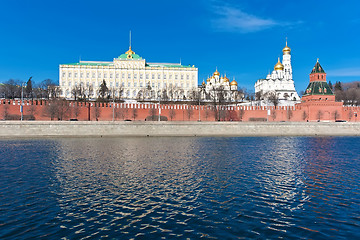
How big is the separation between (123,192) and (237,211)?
3.70 m

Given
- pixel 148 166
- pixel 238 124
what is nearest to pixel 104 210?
pixel 148 166

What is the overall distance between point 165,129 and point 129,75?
49400 mm

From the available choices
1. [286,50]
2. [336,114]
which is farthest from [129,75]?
[336,114]

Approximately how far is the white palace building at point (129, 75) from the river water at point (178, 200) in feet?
212

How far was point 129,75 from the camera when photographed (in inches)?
3098

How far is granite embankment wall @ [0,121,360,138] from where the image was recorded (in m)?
29.7

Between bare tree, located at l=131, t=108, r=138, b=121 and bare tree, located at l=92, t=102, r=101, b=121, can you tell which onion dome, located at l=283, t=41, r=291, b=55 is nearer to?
bare tree, located at l=131, t=108, r=138, b=121

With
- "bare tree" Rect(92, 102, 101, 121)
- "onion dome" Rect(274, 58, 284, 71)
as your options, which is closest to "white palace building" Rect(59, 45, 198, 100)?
"onion dome" Rect(274, 58, 284, 71)

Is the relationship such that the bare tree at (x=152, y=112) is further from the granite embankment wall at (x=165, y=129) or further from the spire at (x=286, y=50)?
the spire at (x=286, y=50)

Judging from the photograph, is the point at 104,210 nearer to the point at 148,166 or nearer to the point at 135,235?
the point at 135,235

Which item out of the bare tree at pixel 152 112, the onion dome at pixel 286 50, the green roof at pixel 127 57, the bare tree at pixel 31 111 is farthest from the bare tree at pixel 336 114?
the green roof at pixel 127 57

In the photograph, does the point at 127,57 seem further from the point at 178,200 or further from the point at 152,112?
the point at 178,200

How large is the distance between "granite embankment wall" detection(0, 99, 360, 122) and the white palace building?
116 feet

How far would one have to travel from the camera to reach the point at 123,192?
369 inches
